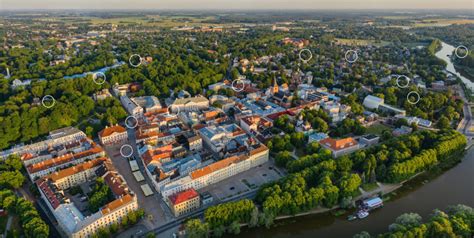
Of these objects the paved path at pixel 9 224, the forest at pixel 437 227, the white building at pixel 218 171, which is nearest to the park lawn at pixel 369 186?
Result: the forest at pixel 437 227

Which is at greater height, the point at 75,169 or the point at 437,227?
the point at 437,227

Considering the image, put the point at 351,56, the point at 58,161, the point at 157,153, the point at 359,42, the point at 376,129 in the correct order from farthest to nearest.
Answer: the point at 359,42
the point at 351,56
the point at 376,129
the point at 157,153
the point at 58,161

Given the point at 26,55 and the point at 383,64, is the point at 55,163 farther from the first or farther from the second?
the point at 383,64

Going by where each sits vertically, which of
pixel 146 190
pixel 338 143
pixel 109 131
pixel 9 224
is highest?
pixel 338 143

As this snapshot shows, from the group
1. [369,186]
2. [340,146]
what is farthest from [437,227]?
[340,146]

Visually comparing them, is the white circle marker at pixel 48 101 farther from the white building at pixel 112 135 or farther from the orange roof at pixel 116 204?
the orange roof at pixel 116 204

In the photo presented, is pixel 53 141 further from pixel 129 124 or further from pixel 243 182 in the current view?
pixel 243 182
